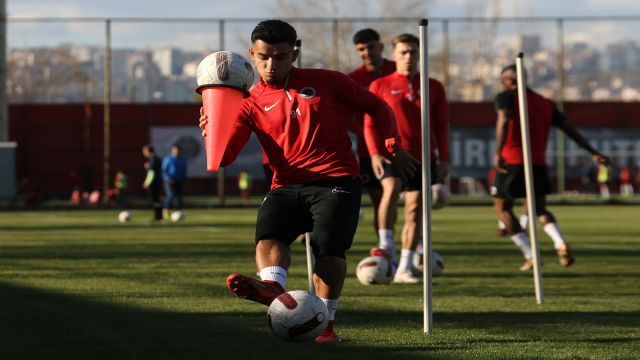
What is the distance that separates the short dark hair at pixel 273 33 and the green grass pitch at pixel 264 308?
5.77 feet

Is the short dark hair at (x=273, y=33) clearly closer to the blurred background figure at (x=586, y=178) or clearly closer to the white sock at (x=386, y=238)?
the white sock at (x=386, y=238)

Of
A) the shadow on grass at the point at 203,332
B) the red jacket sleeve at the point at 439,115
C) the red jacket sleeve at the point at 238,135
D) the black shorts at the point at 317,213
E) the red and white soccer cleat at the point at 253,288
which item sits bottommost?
the shadow on grass at the point at 203,332

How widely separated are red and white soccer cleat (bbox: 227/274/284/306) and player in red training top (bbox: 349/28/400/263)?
201 inches

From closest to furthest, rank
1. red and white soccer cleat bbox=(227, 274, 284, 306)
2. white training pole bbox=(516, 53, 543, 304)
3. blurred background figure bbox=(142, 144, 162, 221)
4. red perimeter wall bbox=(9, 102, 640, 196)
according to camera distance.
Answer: red and white soccer cleat bbox=(227, 274, 284, 306) < white training pole bbox=(516, 53, 543, 304) < blurred background figure bbox=(142, 144, 162, 221) < red perimeter wall bbox=(9, 102, 640, 196)

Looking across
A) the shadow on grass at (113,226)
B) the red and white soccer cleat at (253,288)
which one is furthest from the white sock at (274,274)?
the shadow on grass at (113,226)

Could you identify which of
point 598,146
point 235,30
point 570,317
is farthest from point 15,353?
point 598,146

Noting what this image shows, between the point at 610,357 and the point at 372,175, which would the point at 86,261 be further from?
the point at 610,357

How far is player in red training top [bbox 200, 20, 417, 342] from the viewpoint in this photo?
7234 millimetres

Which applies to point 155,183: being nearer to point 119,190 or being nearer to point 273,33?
point 119,190

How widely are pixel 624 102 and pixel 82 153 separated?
69.8ft

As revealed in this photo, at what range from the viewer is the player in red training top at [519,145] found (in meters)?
13.1

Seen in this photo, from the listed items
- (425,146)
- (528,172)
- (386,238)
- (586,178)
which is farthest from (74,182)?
(425,146)

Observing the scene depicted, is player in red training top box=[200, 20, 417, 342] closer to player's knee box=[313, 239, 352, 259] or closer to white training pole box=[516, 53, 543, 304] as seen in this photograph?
player's knee box=[313, 239, 352, 259]

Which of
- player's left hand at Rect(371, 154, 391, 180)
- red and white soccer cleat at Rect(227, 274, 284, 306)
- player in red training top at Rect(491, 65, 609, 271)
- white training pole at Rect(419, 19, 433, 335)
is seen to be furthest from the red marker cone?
player in red training top at Rect(491, 65, 609, 271)
